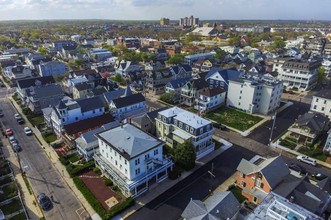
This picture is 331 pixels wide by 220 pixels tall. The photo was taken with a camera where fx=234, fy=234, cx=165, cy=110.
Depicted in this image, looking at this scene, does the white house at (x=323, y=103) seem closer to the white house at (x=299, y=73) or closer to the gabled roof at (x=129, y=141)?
the white house at (x=299, y=73)

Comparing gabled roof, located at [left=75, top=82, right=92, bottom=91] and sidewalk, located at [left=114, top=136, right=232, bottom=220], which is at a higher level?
gabled roof, located at [left=75, top=82, right=92, bottom=91]

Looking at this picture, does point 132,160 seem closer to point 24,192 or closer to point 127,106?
point 24,192

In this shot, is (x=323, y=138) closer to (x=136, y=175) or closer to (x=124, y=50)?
(x=136, y=175)

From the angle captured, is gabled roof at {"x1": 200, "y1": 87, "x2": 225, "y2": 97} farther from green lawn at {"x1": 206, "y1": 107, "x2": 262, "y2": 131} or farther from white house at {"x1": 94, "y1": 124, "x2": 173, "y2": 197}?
white house at {"x1": 94, "y1": 124, "x2": 173, "y2": 197}

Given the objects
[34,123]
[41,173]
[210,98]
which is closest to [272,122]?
[210,98]

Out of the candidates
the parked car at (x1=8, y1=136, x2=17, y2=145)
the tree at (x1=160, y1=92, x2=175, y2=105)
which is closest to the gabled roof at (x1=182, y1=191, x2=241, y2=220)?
the parked car at (x1=8, y1=136, x2=17, y2=145)

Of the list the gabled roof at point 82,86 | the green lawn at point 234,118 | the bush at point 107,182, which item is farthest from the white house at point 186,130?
the gabled roof at point 82,86
